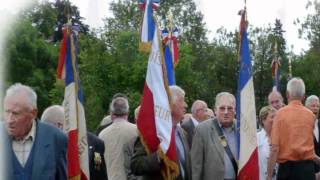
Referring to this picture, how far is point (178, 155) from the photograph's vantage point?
5.71m

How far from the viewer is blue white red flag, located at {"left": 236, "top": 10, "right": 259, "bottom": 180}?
5.97 m

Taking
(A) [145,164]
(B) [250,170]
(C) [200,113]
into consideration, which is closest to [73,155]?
(A) [145,164]

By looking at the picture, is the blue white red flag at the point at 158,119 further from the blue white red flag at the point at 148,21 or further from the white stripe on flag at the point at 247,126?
the white stripe on flag at the point at 247,126

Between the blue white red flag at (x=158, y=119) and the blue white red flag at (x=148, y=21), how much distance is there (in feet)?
0.60

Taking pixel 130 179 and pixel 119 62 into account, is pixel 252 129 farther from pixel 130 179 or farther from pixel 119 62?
pixel 119 62

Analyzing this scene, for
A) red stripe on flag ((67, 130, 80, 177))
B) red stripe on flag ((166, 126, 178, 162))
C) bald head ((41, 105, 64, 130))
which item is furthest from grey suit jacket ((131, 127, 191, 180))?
bald head ((41, 105, 64, 130))

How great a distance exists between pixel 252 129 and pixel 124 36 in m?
8.36

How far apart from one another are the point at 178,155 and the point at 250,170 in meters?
0.77

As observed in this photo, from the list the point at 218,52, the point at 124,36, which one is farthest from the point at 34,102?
the point at 218,52

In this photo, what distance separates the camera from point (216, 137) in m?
5.93

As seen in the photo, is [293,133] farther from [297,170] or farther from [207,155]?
[207,155]

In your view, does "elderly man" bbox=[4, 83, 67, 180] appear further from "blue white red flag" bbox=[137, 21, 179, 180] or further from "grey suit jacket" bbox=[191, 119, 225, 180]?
"grey suit jacket" bbox=[191, 119, 225, 180]

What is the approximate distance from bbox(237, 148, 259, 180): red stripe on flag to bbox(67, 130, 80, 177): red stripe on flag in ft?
4.93

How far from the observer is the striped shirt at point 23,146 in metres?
4.19
